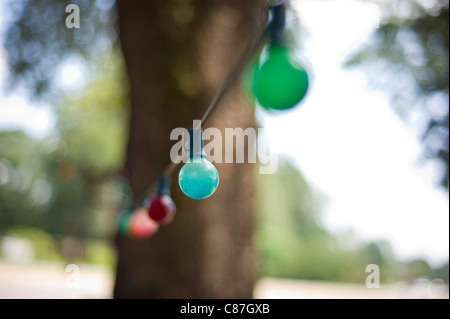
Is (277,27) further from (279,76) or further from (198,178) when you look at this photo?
(198,178)

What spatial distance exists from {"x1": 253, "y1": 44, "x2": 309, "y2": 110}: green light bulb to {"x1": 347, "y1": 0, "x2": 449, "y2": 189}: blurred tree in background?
5.08m

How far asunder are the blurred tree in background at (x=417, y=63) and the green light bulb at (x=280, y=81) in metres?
5.08

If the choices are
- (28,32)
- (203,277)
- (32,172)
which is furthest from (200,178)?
(32,172)

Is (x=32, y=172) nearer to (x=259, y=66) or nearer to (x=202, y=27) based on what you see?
(x=202, y=27)

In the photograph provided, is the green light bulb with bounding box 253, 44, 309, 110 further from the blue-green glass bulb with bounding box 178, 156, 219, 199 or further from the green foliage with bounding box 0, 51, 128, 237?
the green foliage with bounding box 0, 51, 128, 237

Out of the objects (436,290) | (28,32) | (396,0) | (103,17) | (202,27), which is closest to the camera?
(202,27)

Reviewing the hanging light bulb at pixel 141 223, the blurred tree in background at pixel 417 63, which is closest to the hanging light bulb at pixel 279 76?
the hanging light bulb at pixel 141 223

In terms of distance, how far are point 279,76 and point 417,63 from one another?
5731 millimetres

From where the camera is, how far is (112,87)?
1188 centimetres

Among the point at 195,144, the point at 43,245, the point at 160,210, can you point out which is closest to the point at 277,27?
the point at 195,144

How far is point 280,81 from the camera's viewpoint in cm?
135

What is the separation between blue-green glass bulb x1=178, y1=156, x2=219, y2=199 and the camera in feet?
5.79

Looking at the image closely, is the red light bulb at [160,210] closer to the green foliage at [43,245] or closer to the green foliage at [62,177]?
the green foliage at [62,177]

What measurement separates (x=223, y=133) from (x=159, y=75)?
1045 mm
